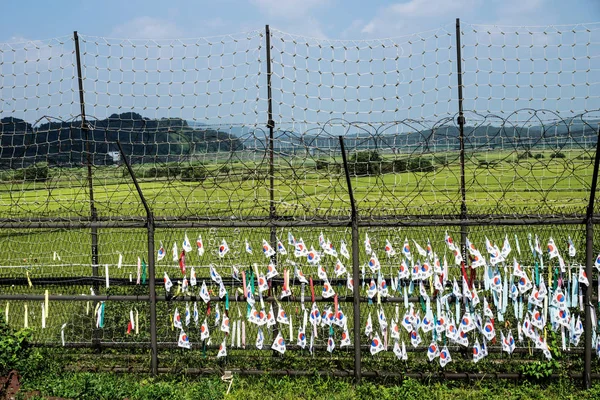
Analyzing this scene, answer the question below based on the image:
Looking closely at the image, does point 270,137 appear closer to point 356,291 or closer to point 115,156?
point 115,156

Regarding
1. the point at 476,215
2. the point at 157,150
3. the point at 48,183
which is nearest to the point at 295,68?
the point at 157,150

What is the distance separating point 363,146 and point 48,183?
345 centimetres

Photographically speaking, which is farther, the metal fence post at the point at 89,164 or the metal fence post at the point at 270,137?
the metal fence post at the point at 89,164

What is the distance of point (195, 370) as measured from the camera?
652 centimetres

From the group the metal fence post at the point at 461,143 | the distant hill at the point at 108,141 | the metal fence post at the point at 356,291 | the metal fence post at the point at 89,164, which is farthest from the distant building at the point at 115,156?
the metal fence post at the point at 461,143

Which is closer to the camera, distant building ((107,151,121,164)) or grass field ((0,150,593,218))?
grass field ((0,150,593,218))

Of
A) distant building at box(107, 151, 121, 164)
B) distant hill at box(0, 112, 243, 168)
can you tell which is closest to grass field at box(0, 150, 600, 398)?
distant building at box(107, 151, 121, 164)

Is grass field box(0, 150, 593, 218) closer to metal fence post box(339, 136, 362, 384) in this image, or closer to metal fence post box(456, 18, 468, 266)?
metal fence post box(456, 18, 468, 266)

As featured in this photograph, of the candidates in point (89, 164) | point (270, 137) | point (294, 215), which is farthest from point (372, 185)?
point (89, 164)

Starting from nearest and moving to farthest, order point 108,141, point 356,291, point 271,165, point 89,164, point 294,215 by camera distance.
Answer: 1. point 356,291
2. point 294,215
3. point 271,165
4. point 108,141
5. point 89,164

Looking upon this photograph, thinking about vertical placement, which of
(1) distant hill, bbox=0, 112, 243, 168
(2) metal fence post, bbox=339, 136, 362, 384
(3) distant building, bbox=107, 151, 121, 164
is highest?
(1) distant hill, bbox=0, 112, 243, 168

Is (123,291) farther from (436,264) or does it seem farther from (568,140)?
(568,140)

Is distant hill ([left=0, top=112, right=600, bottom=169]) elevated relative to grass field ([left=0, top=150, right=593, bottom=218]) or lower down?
elevated

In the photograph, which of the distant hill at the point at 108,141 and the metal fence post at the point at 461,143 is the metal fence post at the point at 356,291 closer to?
the metal fence post at the point at 461,143
